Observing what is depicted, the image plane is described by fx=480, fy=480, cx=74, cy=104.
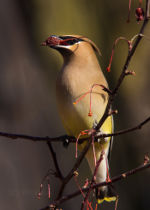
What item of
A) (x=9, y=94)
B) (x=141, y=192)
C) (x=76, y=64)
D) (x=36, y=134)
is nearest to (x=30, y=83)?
(x=9, y=94)

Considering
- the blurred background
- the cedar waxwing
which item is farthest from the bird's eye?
the blurred background

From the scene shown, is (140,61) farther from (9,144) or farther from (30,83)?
(9,144)

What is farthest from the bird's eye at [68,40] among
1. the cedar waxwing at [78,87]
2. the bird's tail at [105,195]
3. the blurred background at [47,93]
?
the blurred background at [47,93]

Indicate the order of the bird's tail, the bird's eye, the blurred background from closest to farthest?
the bird's eye → the bird's tail → the blurred background

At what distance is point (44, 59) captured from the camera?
7434mm

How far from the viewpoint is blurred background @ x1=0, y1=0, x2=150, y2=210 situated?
724 cm

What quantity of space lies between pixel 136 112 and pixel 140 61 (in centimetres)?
84

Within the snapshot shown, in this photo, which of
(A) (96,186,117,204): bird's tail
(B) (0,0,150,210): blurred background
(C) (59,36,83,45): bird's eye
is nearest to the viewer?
(C) (59,36,83,45): bird's eye

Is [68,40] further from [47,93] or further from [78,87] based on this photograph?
[47,93]

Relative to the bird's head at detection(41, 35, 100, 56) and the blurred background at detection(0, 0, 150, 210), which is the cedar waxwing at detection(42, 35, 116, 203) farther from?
the blurred background at detection(0, 0, 150, 210)

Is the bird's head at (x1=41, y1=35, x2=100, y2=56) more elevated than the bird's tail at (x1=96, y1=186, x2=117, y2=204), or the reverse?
the bird's head at (x1=41, y1=35, x2=100, y2=56)

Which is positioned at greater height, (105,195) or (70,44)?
(70,44)

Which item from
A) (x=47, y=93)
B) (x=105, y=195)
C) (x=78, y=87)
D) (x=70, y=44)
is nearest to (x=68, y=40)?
(x=70, y=44)

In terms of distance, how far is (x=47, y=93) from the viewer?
7.53 m
